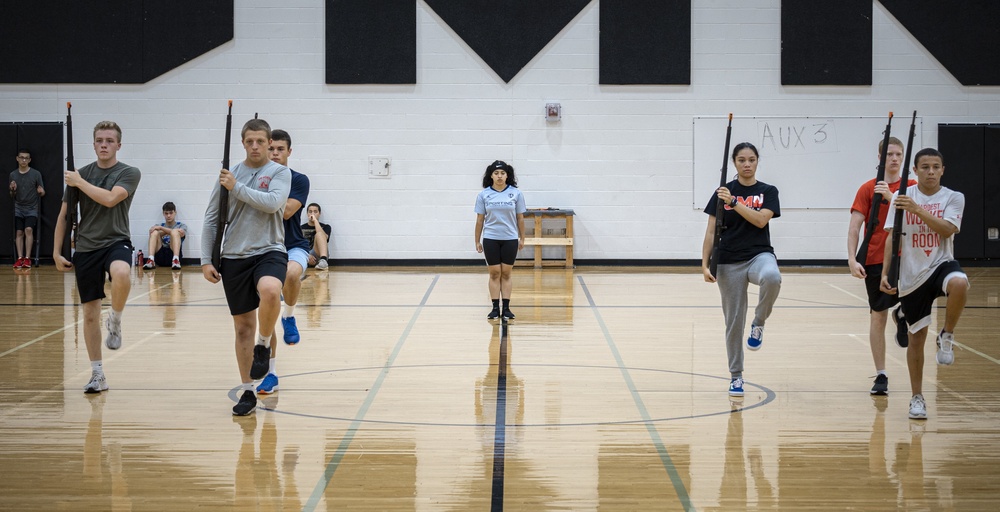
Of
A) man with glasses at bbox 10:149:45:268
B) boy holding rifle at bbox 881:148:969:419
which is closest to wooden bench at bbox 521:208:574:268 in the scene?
man with glasses at bbox 10:149:45:268

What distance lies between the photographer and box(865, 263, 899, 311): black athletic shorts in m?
6.73

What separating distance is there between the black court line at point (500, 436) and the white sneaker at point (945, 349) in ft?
8.32

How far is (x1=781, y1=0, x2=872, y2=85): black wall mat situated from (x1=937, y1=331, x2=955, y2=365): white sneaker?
11628 mm

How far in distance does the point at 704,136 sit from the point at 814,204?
2.17 metres

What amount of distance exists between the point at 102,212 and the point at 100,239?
0.60 feet

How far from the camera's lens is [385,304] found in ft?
39.0

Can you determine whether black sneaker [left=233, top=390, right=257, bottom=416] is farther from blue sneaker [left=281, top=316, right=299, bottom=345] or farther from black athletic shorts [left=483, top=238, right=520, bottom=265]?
black athletic shorts [left=483, top=238, right=520, bottom=265]

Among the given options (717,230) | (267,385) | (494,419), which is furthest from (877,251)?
(267,385)

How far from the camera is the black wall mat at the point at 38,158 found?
1686 centimetres

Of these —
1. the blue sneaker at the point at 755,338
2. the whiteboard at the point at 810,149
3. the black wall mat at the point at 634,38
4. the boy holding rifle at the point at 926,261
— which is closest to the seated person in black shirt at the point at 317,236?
the black wall mat at the point at 634,38

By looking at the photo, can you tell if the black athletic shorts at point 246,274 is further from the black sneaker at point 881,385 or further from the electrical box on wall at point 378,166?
the electrical box on wall at point 378,166

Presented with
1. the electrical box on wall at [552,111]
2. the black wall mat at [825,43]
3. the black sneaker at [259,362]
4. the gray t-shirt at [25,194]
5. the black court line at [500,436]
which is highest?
the black wall mat at [825,43]

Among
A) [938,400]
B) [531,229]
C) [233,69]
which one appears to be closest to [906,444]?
[938,400]

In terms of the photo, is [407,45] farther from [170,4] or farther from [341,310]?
[341,310]
